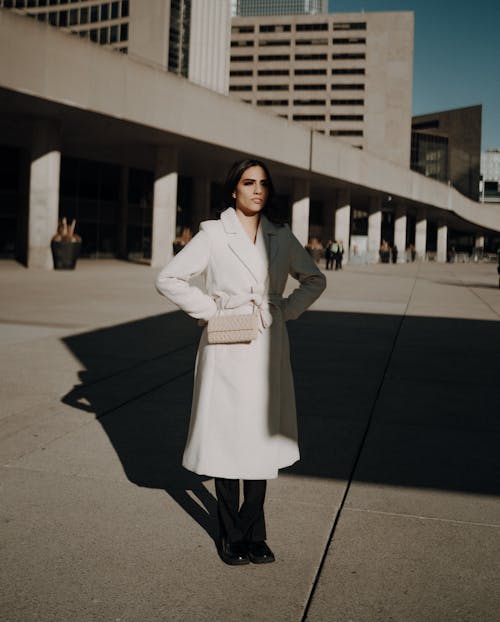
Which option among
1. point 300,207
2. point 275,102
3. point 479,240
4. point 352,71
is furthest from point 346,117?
point 300,207

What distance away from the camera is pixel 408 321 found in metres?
14.1

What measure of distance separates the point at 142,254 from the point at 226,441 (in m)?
41.5

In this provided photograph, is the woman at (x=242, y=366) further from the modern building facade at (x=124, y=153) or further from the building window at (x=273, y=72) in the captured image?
the building window at (x=273, y=72)

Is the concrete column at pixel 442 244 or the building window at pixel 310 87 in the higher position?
the building window at pixel 310 87

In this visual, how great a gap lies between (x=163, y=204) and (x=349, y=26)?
10492 centimetres

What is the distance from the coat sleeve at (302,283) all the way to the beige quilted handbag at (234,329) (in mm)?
282

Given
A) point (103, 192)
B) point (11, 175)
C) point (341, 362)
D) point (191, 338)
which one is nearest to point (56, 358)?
point (191, 338)

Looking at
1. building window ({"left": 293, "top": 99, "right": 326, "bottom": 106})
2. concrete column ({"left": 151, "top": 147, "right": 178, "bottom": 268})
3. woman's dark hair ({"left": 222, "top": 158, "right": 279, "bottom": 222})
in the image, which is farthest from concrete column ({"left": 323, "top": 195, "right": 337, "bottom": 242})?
building window ({"left": 293, "top": 99, "right": 326, "bottom": 106})

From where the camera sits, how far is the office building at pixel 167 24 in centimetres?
7184

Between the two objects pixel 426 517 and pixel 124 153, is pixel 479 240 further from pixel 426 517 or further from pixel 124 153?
pixel 426 517

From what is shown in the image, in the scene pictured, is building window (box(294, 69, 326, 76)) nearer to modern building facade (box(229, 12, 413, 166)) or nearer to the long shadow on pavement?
modern building facade (box(229, 12, 413, 166))

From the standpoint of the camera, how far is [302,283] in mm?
3676

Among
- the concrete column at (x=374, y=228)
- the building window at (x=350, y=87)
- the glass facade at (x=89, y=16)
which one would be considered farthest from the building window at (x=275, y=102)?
the concrete column at (x=374, y=228)

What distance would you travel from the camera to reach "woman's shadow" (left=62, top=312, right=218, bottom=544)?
4.50 m
